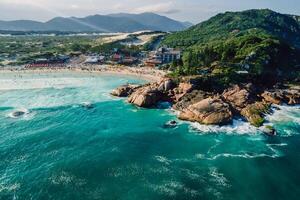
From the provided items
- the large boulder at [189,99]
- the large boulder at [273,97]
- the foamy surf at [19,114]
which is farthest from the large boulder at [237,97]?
the foamy surf at [19,114]

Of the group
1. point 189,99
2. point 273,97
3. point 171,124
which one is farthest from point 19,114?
point 273,97

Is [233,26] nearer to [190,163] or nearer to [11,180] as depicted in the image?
[190,163]

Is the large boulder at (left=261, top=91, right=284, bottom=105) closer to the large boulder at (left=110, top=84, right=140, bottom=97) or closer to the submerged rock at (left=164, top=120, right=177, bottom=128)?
the submerged rock at (left=164, top=120, right=177, bottom=128)

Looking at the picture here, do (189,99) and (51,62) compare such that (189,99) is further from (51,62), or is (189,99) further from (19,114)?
(51,62)

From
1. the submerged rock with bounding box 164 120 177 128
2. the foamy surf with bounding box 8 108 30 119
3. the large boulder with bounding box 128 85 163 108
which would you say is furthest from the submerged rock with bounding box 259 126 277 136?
the foamy surf with bounding box 8 108 30 119

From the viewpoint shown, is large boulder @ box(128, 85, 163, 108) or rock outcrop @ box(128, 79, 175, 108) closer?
large boulder @ box(128, 85, 163, 108)

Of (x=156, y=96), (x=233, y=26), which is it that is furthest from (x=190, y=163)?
(x=233, y=26)

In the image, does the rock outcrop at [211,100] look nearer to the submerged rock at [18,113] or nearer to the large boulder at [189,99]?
the large boulder at [189,99]
